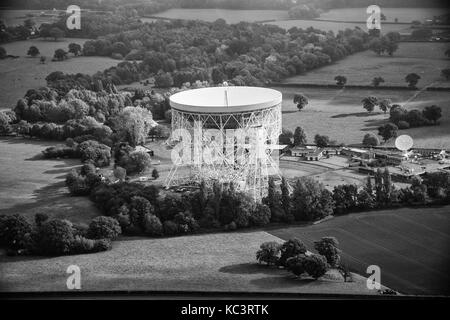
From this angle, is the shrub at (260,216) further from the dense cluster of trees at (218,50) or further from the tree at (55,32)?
the tree at (55,32)

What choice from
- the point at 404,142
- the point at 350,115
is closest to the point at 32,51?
the point at 350,115

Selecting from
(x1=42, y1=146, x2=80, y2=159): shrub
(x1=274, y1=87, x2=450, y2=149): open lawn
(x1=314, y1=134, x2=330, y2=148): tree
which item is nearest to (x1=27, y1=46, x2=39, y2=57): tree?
(x1=274, y1=87, x2=450, y2=149): open lawn

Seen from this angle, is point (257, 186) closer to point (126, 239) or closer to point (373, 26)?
point (126, 239)

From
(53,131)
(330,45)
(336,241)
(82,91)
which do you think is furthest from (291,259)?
(330,45)

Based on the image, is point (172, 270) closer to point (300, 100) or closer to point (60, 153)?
point (60, 153)

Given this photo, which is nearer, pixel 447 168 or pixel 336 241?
pixel 336 241
